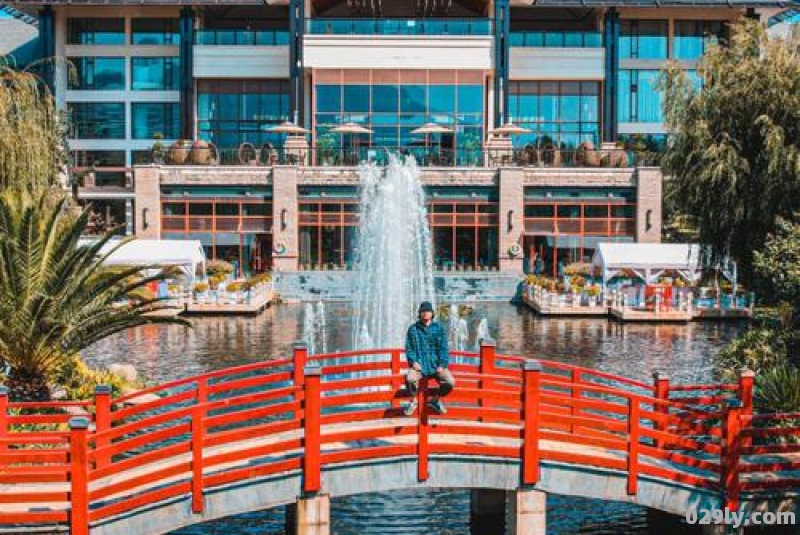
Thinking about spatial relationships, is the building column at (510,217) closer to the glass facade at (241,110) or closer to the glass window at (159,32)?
the glass facade at (241,110)

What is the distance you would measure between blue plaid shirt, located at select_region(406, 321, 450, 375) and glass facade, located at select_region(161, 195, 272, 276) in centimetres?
3879

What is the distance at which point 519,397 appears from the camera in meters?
13.5

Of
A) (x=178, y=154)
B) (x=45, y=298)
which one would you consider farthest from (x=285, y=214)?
(x=45, y=298)

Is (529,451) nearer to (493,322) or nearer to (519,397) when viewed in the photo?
(519,397)

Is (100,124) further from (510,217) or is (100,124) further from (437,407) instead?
(437,407)

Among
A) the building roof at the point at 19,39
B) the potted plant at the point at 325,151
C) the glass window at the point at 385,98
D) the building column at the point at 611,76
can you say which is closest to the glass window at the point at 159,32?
the building roof at the point at 19,39

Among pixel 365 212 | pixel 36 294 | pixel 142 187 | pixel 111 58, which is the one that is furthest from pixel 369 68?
pixel 36 294

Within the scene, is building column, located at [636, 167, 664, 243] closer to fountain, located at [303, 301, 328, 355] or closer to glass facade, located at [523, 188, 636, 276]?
glass facade, located at [523, 188, 636, 276]

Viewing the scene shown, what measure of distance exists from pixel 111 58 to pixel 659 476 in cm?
5789

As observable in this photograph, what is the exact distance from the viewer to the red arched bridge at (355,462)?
12594mm

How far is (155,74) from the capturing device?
65688 mm

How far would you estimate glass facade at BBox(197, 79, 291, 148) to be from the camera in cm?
6331

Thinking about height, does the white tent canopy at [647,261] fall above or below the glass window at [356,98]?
below

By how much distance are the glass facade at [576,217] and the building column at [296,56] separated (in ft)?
46.8
